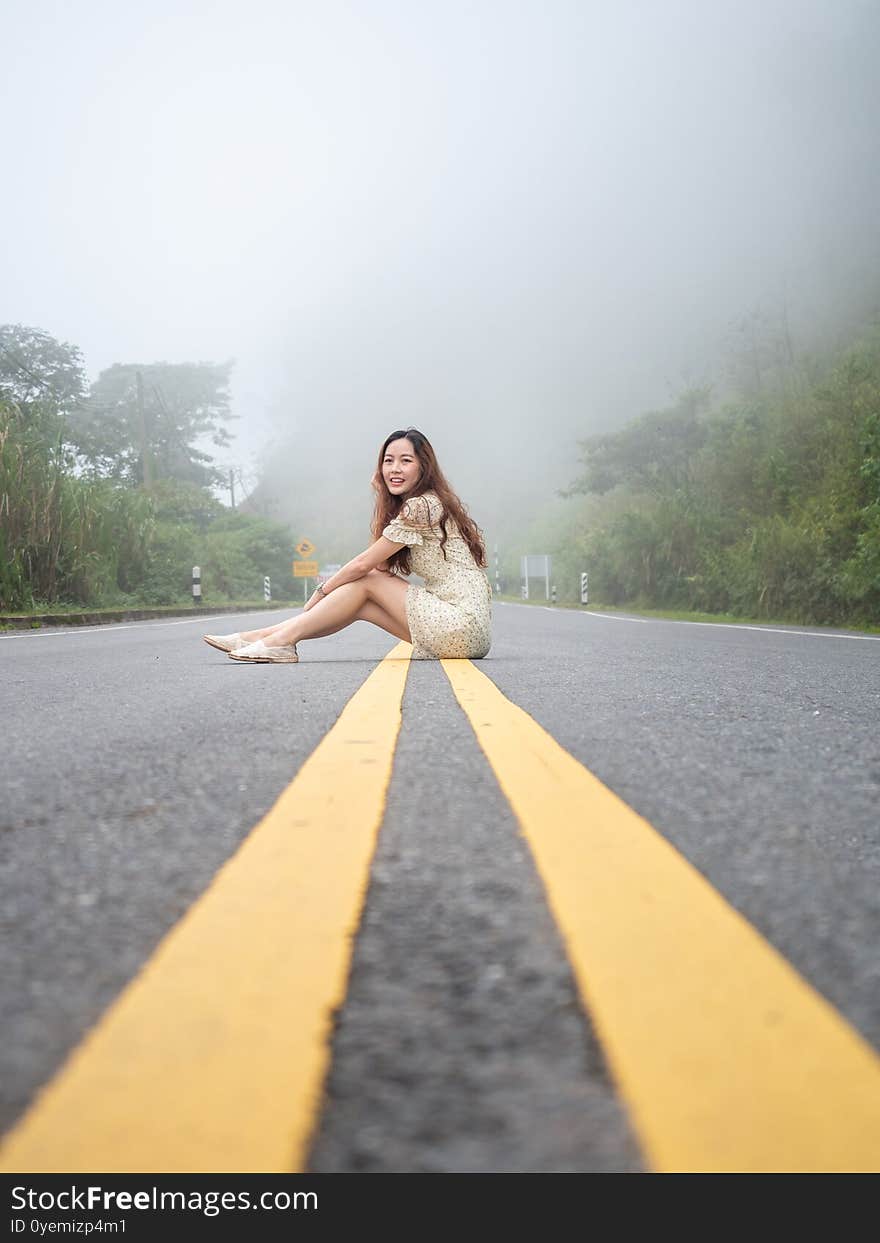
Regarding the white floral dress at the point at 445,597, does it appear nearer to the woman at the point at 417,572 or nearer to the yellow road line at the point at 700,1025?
the woman at the point at 417,572

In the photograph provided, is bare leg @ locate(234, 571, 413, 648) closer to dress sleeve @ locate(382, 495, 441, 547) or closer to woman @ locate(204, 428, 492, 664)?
woman @ locate(204, 428, 492, 664)

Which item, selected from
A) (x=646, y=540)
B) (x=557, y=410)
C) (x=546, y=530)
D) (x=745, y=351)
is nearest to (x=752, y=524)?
(x=646, y=540)

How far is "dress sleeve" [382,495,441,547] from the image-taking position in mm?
5504

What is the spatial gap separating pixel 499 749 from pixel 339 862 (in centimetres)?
108

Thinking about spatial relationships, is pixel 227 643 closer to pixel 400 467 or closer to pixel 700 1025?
pixel 400 467

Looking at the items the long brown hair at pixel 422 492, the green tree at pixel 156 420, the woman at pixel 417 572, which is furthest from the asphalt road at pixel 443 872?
the green tree at pixel 156 420

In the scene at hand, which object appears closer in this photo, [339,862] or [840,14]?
[339,862]

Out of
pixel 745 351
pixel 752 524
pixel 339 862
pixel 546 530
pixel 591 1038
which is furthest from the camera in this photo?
pixel 546 530

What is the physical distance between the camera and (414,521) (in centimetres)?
→ 554

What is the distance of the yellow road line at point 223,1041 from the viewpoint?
0.66m

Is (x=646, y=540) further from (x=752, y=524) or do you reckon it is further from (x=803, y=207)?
(x=803, y=207)

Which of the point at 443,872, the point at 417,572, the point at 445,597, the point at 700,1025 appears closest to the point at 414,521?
the point at 417,572

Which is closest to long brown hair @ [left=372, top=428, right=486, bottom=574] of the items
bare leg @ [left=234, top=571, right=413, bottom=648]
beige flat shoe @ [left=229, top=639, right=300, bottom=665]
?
bare leg @ [left=234, top=571, right=413, bottom=648]

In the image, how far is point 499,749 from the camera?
2.44 meters
